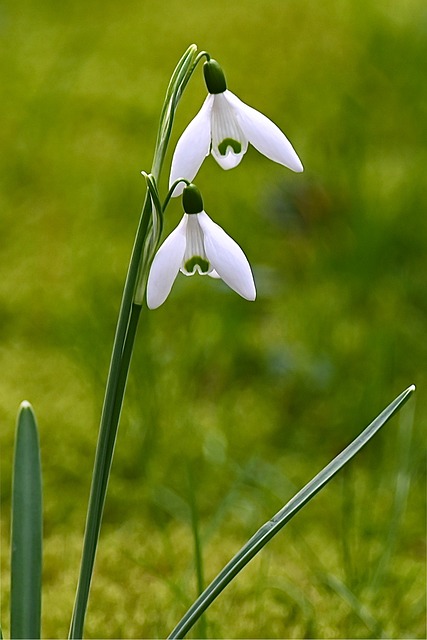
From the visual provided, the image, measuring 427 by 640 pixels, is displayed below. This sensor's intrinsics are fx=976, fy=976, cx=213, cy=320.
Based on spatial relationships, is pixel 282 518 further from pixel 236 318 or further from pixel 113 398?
pixel 236 318


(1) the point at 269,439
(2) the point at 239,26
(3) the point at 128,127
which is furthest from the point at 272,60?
(1) the point at 269,439

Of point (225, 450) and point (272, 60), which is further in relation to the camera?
point (272, 60)

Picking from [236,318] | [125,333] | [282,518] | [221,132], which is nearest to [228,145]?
[221,132]

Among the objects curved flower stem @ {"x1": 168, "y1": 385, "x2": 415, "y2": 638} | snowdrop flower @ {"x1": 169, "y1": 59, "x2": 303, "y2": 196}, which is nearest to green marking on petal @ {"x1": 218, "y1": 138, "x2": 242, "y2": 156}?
snowdrop flower @ {"x1": 169, "y1": 59, "x2": 303, "y2": 196}

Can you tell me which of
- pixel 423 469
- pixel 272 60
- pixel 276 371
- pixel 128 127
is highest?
pixel 272 60

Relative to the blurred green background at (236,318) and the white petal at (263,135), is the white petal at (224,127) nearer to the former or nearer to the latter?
the white petal at (263,135)

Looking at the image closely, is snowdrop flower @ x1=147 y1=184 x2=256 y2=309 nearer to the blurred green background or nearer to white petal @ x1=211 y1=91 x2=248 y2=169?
white petal @ x1=211 y1=91 x2=248 y2=169

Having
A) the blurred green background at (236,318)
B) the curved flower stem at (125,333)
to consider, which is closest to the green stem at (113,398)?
the curved flower stem at (125,333)

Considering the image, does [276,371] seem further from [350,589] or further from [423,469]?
[350,589]
